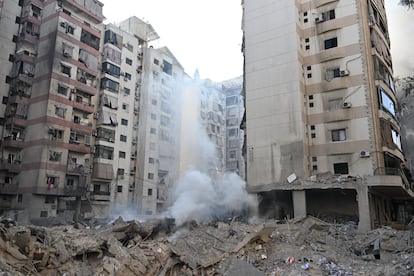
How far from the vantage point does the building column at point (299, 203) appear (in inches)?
1089

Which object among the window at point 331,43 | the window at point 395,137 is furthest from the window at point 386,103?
the window at point 331,43

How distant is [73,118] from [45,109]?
12.5 ft

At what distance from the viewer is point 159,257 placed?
17.0m

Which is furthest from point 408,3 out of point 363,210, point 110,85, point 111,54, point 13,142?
point 111,54

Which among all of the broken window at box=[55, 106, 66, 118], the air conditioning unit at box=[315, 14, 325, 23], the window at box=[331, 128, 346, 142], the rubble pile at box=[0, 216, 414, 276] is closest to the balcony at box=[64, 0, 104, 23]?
the broken window at box=[55, 106, 66, 118]

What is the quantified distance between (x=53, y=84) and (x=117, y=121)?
33.4 feet

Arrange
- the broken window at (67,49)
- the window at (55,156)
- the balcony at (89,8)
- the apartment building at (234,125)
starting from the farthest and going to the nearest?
1. the apartment building at (234,125)
2. the balcony at (89,8)
3. the broken window at (67,49)
4. the window at (55,156)

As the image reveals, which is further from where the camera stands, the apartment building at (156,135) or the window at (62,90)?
the apartment building at (156,135)

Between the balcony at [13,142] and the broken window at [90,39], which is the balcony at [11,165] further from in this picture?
the broken window at [90,39]

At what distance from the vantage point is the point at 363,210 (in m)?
25.4

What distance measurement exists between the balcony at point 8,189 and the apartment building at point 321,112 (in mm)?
24259

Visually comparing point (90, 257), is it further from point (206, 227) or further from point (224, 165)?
point (224, 165)

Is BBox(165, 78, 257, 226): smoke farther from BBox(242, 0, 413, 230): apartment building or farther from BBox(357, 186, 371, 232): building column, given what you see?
BBox(357, 186, 371, 232): building column

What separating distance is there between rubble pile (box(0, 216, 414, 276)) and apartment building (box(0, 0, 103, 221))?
20514mm
